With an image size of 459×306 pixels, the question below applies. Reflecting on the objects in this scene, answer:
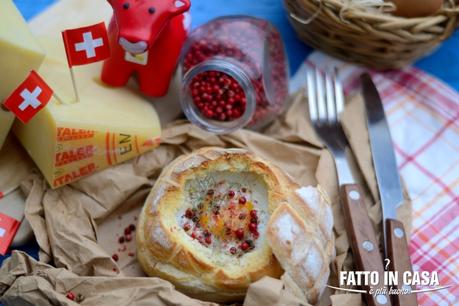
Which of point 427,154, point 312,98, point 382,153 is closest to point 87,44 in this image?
point 312,98

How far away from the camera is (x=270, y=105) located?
1.12m

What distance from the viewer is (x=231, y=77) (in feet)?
3.54

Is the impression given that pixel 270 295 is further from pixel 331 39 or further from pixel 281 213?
pixel 331 39

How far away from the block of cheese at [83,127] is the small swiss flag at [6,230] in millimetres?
86

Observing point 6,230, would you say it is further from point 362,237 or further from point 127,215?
point 362,237

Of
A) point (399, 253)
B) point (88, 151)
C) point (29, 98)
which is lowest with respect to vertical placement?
point (399, 253)

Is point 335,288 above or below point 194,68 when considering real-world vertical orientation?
below

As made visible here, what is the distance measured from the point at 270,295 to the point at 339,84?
48cm

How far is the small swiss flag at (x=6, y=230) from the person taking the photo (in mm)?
970

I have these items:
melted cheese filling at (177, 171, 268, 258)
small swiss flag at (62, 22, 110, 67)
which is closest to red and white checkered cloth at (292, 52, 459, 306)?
melted cheese filling at (177, 171, 268, 258)

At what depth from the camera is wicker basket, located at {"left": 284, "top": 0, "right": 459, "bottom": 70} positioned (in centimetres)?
107

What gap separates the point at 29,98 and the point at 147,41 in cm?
20

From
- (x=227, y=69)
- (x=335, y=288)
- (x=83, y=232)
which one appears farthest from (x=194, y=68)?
(x=335, y=288)

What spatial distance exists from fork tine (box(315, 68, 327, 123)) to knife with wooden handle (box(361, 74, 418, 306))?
8cm
